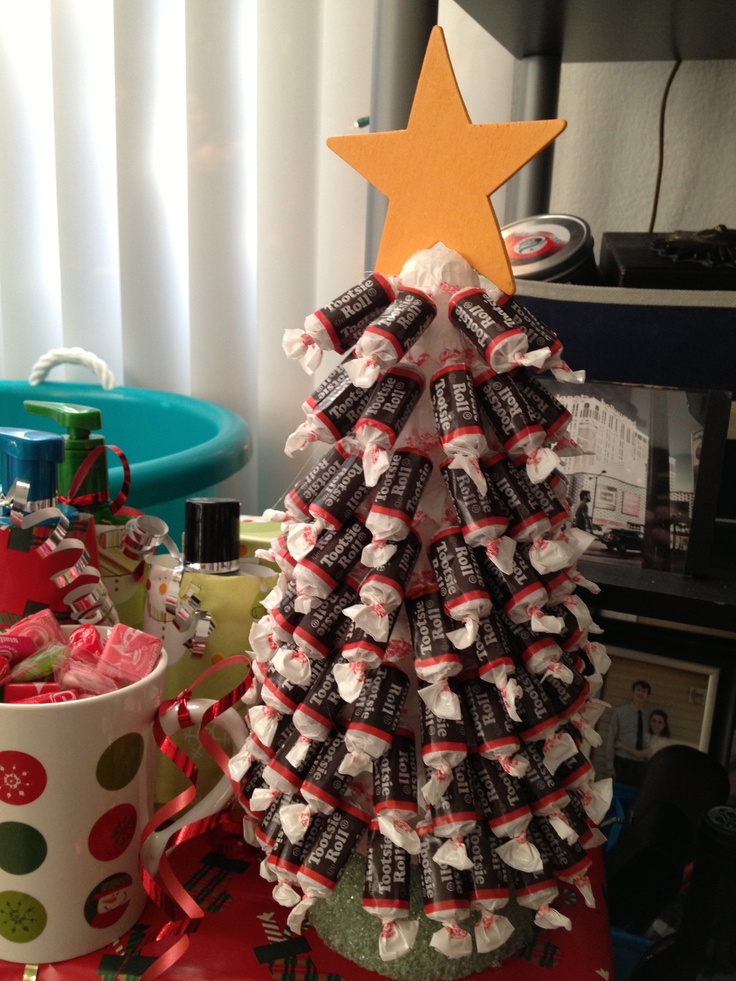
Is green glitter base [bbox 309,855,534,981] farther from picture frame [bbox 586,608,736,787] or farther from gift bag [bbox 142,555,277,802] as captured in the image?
picture frame [bbox 586,608,736,787]

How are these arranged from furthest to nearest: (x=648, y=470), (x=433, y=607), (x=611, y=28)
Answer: (x=611, y=28), (x=648, y=470), (x=433, y=607)

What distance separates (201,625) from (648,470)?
32 cm

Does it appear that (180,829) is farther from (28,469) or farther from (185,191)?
(185,191)

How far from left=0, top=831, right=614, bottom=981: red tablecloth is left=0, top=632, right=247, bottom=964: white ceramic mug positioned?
1 cm

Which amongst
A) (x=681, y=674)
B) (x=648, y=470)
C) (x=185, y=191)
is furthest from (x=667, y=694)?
(x=185, y=191)

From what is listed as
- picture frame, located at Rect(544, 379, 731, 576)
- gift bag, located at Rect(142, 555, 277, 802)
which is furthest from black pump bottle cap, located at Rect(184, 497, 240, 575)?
picture frame, located at Rect(544, 379, 731, 576)

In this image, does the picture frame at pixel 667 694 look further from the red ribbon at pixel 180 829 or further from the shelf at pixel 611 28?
the shelf at pixel 611 28

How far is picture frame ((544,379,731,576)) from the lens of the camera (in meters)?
0.56

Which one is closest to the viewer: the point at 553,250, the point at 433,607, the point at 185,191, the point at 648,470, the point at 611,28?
the point at 433,607

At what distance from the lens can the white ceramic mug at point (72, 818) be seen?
0.36 meters

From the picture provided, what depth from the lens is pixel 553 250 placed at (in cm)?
69

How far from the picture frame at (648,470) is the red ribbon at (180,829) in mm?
289

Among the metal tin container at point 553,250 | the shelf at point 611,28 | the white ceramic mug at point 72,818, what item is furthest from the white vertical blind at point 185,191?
the white ceramic mug at point 72,818

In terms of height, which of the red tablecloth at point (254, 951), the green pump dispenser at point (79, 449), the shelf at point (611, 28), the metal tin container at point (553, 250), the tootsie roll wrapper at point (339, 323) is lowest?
the red tablecloth at point (254, 951)
